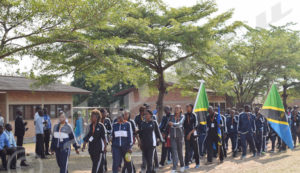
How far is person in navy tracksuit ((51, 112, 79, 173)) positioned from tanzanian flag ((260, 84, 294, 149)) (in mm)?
7740

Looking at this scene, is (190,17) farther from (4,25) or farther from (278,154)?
(4,25)

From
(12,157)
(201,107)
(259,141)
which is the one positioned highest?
(201,107)

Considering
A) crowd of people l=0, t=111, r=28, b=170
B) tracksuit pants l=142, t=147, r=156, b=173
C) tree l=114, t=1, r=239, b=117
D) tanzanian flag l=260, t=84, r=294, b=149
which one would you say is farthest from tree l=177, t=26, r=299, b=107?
tracksuit pants l=142, t=147, r=156, b=173

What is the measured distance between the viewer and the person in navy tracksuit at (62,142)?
8422 millimetres

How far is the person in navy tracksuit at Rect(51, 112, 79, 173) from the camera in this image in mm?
8422

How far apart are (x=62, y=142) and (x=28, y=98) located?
632 inches

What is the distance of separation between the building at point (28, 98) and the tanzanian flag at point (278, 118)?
38.5ft

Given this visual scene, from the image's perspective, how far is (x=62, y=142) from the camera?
8.48 metres

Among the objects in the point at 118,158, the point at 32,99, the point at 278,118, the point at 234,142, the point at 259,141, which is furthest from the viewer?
the point at 32,99

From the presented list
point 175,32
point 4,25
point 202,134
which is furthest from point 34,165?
point 175,32

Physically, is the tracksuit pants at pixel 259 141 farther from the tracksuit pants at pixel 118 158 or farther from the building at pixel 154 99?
the building at pixel 154 99

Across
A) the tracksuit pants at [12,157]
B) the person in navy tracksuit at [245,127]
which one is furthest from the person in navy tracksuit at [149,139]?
the person in navy tracksuit at [245,127]

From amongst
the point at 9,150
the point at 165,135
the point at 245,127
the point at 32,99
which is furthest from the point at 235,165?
the point at 32,99

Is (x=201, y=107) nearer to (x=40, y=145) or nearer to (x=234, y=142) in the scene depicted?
(x=234, y=142)
